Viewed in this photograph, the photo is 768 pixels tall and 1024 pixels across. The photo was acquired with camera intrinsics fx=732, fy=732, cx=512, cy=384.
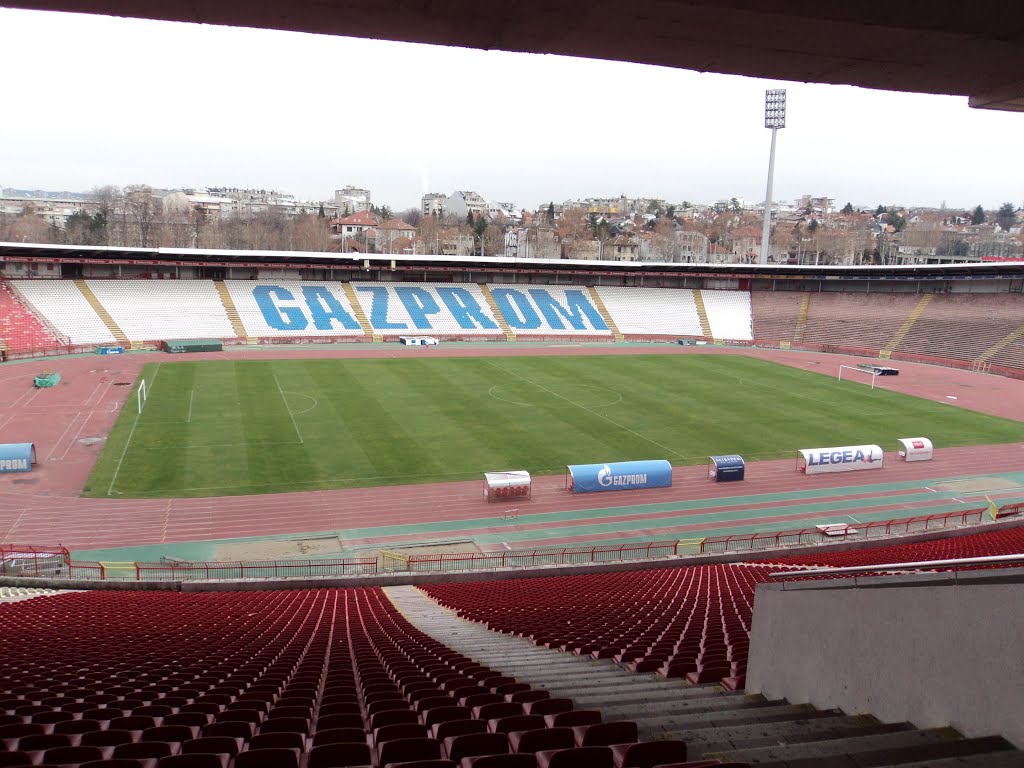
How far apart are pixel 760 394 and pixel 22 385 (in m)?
45.7

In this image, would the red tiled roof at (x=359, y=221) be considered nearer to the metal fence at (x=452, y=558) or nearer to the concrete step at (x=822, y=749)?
the metal fence at (x=452, y=558)

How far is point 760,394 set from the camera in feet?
155

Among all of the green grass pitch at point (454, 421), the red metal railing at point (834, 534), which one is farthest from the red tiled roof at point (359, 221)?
the red metal railing at point (834, 534)

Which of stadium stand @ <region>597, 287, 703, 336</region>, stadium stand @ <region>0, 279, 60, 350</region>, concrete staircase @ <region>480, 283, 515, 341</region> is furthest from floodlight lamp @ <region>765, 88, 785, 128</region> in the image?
stadium stand @ <region>0, 279, 60, 350</region>

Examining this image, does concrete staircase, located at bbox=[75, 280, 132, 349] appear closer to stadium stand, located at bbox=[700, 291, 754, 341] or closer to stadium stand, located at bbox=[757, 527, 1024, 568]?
stadium stand, located at bbox=[700, 291, 754, 341]

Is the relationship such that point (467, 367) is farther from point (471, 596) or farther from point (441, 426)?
point (471, 596)

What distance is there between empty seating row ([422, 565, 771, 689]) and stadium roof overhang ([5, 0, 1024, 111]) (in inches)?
206

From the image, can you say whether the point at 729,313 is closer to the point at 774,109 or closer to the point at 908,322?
the point at 908,322

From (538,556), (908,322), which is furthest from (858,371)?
A: (538,556)

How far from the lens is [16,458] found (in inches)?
1124

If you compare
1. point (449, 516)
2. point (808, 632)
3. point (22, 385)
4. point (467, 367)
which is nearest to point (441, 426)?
point (449, 516)

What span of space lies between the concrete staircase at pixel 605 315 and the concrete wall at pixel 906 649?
222ft

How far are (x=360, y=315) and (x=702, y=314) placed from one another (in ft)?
118

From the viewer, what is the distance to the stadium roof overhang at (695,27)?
161 inches
